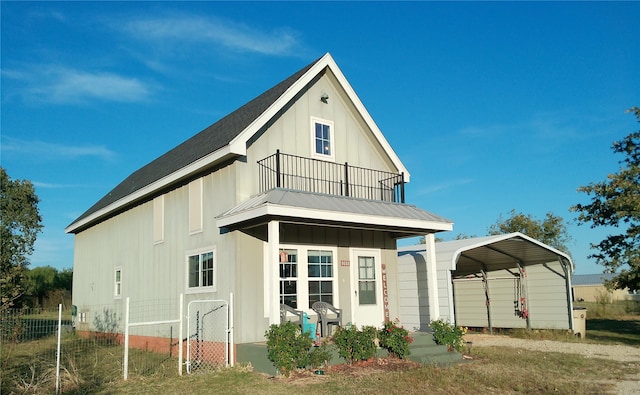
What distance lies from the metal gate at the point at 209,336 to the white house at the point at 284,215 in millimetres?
360

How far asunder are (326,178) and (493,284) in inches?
389

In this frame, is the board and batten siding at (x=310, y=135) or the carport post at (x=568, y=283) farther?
the carport post at (x=568, y=283)

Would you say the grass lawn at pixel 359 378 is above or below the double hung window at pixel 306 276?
below

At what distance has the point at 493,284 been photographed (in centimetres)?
2100

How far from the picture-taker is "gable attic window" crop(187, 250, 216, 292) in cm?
1344

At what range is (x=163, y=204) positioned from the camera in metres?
16.0

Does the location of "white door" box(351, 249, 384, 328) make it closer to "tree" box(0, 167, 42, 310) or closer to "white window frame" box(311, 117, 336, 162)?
"white window frame" box(311, 117, 336, 162)

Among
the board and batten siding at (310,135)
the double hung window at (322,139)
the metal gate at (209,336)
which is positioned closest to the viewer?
the metal gate at (209,336)

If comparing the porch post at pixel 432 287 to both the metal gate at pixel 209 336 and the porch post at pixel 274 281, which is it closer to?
the porch post at pixel 274 281

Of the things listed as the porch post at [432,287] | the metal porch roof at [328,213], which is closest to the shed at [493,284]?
the porch post at [432,287]

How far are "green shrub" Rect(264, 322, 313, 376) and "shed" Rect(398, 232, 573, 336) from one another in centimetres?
593

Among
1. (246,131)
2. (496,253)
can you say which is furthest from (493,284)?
(246,131)

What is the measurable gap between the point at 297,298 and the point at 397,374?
3488 millimetres

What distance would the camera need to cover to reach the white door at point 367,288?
578 inches
